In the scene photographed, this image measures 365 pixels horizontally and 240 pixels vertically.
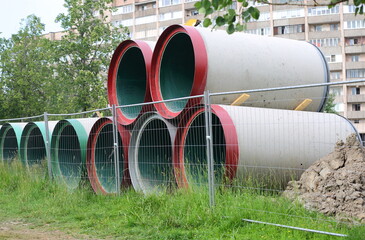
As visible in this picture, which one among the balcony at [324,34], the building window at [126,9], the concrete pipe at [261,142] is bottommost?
the concrete pipe at [261,142]

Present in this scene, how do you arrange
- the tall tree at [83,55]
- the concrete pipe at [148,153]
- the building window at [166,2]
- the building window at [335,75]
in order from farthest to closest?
the building window at [166,2], the building window at [335,75], the tall tree at [83,55], the concrete pipe at [148,153]

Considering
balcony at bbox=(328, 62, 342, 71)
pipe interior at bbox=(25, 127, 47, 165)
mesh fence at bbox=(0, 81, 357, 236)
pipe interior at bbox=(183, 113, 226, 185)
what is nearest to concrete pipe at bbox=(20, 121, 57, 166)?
pipe interior at bbox=(25, 127, 47, 165)

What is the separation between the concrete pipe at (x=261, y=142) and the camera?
7426mm

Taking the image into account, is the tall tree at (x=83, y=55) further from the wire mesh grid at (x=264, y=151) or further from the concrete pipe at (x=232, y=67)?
the wire mesh grid at (x=264, y=151)

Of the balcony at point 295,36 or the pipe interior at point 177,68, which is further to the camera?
the balcony at point 295,36

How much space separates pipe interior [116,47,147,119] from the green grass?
2.12 m

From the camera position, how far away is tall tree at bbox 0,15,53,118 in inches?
1292

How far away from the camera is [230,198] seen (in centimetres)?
702

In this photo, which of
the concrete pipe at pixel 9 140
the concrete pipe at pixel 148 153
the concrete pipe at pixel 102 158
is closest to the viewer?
the concrete pipe at pixel 148 153

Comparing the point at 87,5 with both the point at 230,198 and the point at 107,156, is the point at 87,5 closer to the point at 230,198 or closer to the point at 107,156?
the point at 107,156

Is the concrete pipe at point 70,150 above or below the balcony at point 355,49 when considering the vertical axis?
below

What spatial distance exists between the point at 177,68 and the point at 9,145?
6969 millimetres

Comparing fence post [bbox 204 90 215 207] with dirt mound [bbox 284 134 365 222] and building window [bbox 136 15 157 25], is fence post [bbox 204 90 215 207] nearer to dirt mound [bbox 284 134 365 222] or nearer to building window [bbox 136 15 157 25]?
dirt mound [bbox 284 134 365 222]

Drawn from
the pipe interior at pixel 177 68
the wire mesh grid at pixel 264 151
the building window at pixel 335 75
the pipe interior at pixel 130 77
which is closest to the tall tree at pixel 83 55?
the pipe interior at pixel 130 77
